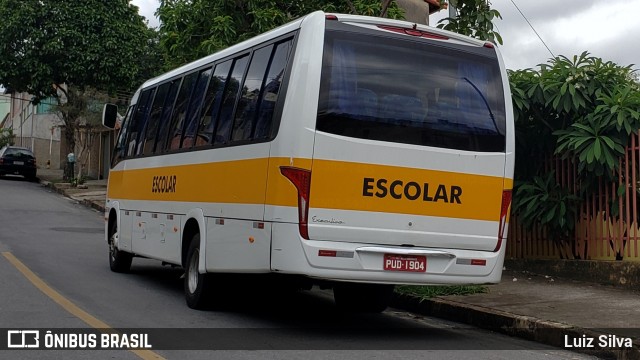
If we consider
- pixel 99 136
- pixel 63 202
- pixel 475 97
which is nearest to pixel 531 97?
pixel 475 97

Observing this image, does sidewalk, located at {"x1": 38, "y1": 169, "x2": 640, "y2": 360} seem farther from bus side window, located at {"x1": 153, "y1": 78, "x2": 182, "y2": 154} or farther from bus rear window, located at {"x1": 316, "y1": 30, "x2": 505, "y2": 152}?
bus side window, located at {"x1": 153, "y1": 78, "x2": 182, "y2": 154}

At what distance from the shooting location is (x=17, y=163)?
35.3m

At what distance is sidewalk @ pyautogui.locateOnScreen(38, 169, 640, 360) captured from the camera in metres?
7.61

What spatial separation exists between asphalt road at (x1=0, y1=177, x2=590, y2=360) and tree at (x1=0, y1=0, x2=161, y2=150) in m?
20.6

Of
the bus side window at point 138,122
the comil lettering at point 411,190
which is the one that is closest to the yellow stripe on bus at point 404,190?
the comil lettering at point 411,190

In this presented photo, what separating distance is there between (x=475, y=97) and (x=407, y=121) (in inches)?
33.6

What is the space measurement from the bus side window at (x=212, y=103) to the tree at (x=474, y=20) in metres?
4.97

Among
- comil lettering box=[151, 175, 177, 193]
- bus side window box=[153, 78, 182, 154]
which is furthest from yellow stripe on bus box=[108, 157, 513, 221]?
bus side window box=[153, 78, 182, 154]

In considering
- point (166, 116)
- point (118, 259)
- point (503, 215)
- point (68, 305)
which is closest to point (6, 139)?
point (118, 259)

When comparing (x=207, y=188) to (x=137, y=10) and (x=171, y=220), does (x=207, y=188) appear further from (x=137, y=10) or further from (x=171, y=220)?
(x=137, y=10)

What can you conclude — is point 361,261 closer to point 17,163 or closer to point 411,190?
point 411,190

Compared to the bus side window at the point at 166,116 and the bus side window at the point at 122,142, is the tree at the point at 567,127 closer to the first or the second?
the bus side window at the point at 166,116

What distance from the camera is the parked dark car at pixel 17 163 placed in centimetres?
3516

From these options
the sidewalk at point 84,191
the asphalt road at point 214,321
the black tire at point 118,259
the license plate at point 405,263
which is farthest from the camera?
the sidewalk at point 84,191
